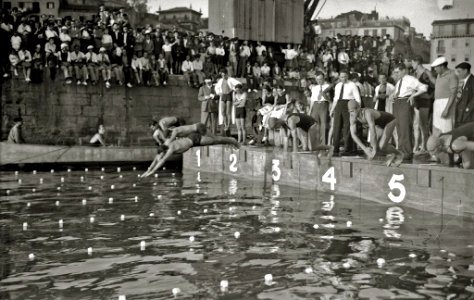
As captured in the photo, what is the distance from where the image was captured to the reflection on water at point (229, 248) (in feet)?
26.6

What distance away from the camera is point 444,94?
522 inches

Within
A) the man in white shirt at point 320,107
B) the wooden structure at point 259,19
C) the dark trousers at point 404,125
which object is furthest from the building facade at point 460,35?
the dark trousers at point 404,125

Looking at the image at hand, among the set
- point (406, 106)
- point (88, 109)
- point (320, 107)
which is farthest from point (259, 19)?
point (406, 106)

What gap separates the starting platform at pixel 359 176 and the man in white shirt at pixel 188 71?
7.56m

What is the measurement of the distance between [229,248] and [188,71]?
64.5 feet

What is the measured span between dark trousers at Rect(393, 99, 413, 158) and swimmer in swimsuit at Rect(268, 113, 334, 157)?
2286 mm

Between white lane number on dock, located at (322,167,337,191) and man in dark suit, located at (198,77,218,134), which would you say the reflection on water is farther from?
man in dark suit, located at (198,77,218,134)

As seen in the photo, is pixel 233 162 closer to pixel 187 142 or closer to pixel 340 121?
pixel 187 142

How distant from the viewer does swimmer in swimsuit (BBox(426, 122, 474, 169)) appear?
37.6 feet

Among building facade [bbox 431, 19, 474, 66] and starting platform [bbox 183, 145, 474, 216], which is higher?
building facade [bbox 431, 19, 474, 66]

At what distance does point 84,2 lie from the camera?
2677 inches

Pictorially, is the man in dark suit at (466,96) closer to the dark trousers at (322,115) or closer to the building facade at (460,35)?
the dark trousers at (322,115)

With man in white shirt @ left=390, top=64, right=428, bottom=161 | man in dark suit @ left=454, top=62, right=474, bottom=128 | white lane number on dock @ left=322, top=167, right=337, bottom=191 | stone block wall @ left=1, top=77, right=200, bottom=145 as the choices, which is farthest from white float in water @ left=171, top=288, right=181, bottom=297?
stone block wall @ left=1, top=77, right=200, bottom=145

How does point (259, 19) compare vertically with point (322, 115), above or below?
above
